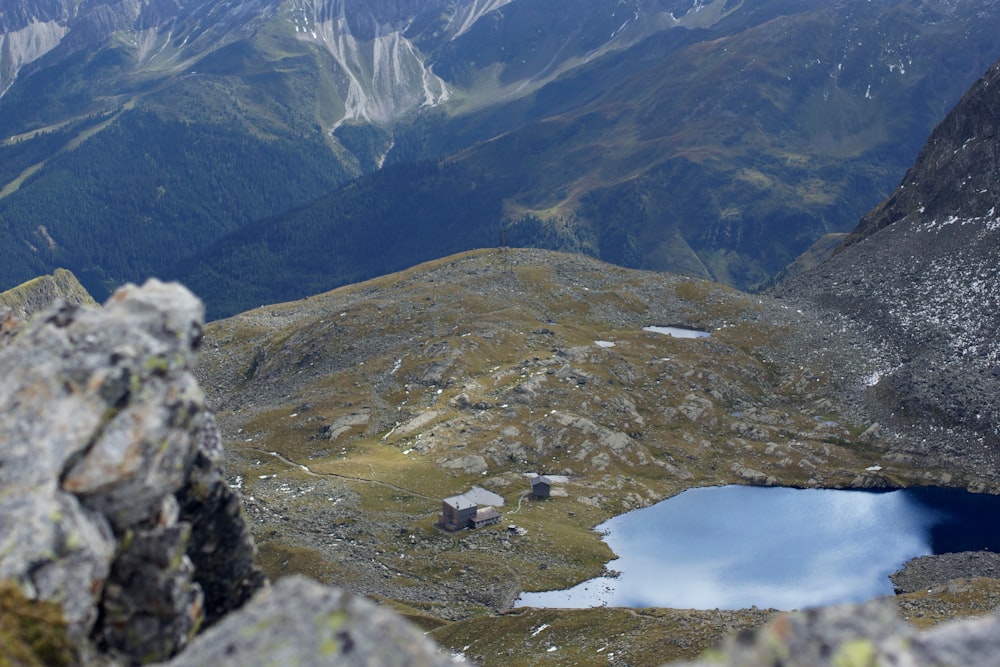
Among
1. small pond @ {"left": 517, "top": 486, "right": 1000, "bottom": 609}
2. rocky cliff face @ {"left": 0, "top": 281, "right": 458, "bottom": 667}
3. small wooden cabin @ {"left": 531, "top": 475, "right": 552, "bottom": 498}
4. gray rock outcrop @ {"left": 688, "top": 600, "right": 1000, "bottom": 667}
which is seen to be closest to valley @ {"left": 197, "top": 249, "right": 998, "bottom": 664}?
small wooden cabin @ {"left": 531, "top": 475, "right": 552, "bottom": 498}

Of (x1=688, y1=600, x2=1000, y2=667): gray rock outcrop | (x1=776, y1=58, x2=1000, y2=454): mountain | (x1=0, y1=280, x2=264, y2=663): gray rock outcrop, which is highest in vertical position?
(x1=0, y1=280, x2=264, y2=663): gray rock outcrop

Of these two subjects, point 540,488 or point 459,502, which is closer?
point 459,502

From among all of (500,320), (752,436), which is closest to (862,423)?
(752,436)

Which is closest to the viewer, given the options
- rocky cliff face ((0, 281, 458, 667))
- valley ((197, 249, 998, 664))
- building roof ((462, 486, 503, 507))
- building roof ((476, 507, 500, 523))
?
rocky cliff face ((0, 281, 458, 667))

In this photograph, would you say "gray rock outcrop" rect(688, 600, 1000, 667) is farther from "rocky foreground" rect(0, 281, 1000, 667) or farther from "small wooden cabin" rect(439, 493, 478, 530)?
"small wooden cabin" rect(439, 493, 478, 530)

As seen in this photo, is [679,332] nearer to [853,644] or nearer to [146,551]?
[146,551]

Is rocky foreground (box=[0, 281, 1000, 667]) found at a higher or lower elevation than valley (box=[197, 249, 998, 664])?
higher

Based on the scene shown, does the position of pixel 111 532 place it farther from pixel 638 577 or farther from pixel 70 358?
pixel 638 577

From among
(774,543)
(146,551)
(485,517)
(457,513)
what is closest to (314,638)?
(146,551)
